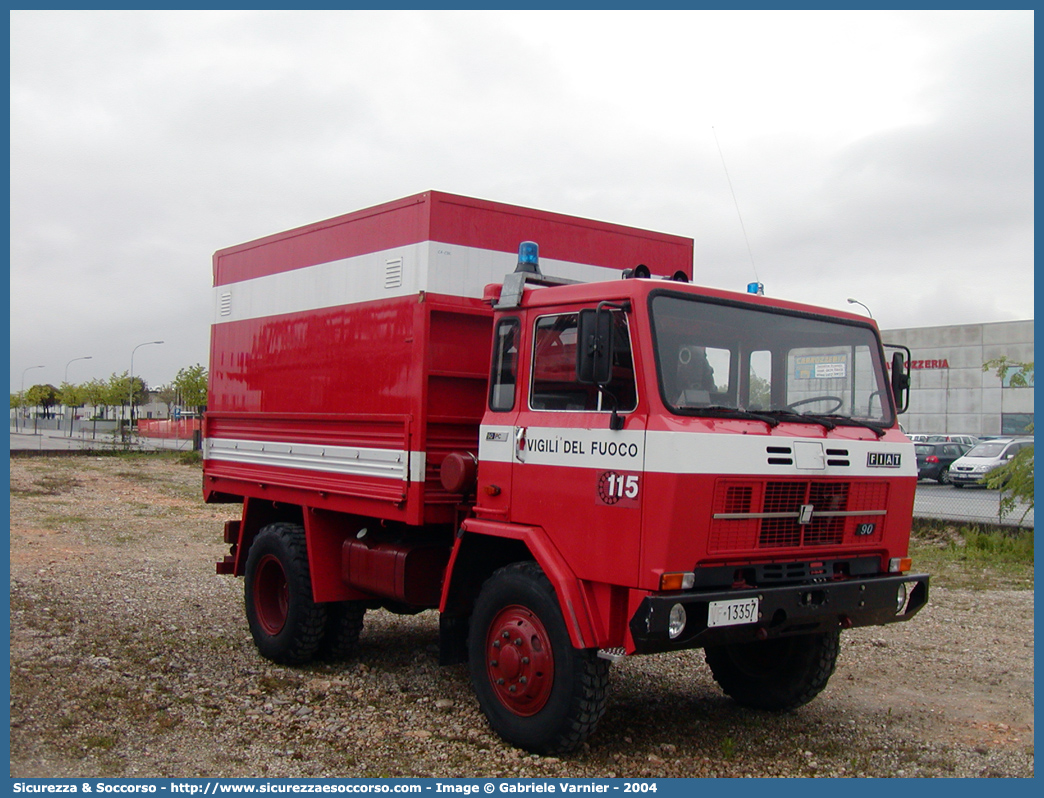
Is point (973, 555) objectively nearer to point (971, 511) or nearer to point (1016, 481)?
point (1016, 481)

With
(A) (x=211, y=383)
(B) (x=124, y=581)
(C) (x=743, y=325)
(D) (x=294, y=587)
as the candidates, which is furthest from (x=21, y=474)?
(C) (x=743, y=325)

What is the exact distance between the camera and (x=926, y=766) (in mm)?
5641

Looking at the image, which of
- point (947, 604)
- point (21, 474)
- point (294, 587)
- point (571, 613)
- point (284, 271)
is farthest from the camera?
point (21, 474)

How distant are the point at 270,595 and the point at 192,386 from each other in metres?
52.6

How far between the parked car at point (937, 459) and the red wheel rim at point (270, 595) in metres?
25.9

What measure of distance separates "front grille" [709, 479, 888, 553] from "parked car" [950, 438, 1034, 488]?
2432cm

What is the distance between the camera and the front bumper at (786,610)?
4859mm

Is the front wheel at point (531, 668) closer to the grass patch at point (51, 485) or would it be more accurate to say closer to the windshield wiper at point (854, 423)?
the windshield wiper at point (854, 423)

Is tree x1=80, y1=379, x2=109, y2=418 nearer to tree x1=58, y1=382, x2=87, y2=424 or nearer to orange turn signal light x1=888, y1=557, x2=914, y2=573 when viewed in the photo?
tree x1=58, y1=382, x2=87, y2=424

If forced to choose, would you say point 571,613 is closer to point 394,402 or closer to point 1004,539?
point 394,402

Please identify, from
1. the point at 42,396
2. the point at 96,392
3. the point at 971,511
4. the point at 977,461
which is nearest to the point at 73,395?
the point at 96,392

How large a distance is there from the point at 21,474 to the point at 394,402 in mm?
25105

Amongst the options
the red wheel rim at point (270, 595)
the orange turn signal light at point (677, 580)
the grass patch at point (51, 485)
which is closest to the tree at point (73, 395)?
the grass patch at point (51, 485)

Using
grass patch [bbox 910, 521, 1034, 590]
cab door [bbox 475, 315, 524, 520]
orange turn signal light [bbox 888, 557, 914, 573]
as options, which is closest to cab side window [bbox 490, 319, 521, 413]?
cab door [bbox 475, 315, 524, 520]
